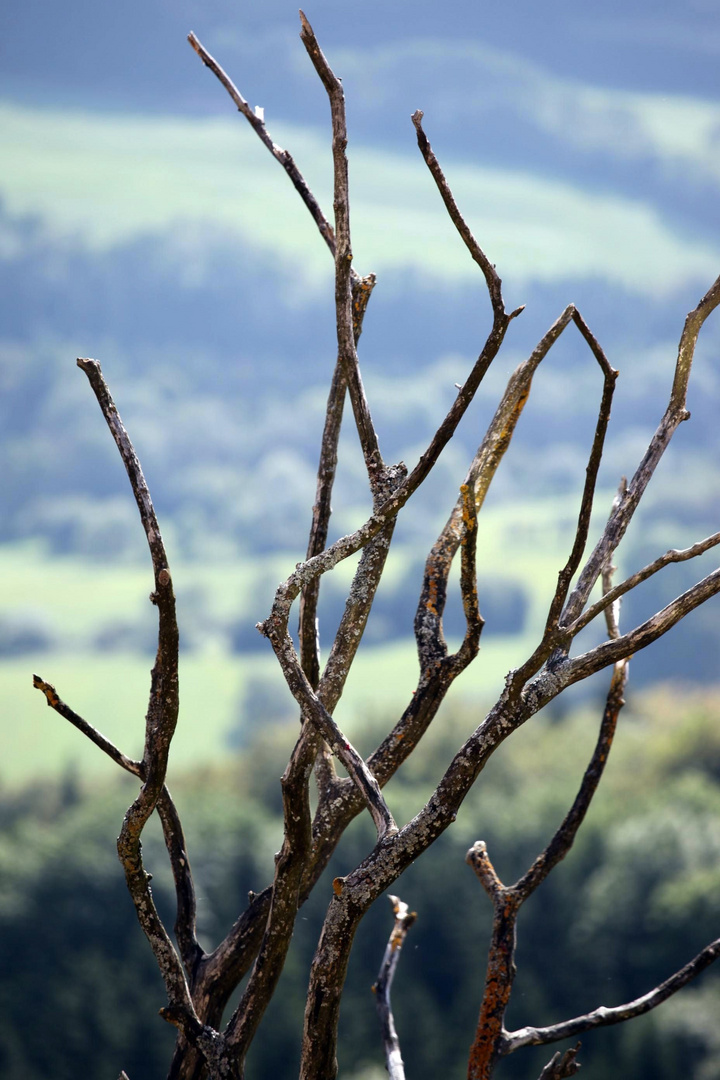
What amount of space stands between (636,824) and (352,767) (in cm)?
345

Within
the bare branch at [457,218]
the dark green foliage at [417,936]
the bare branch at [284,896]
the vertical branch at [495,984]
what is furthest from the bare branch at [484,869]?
the dark green foliage at [417,936]

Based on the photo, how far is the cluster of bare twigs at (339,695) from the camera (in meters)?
0.58

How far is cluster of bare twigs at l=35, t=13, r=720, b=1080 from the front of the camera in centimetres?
58

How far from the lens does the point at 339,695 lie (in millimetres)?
729

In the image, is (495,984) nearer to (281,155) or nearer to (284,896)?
(284,896)

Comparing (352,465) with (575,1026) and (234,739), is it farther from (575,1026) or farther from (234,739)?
(575,1026)

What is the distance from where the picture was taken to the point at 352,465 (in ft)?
31.1

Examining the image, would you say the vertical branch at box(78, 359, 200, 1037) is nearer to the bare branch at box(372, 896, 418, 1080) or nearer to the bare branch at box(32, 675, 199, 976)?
the bare branch at box(32, 675, 199, 976)

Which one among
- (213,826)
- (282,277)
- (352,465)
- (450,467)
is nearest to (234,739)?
(352,465)

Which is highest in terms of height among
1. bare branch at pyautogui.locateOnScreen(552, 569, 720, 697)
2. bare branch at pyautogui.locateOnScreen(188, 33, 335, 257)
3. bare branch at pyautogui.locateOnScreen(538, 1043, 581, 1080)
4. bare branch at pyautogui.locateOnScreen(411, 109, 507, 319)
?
bare branch at pyautogui.locateOnScreen(188, 33, 335, 257)

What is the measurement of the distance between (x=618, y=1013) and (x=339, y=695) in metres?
0.33

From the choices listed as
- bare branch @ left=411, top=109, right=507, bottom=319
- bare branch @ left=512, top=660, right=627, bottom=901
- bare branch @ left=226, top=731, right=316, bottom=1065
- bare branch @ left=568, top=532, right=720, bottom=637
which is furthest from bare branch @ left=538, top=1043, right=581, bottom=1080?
bare branch @ left=411, top=109, right=507, bottom=319

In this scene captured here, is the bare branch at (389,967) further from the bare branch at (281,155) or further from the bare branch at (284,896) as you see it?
the bare branch at (281,155)

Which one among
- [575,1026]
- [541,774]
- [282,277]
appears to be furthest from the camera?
[282,277]
